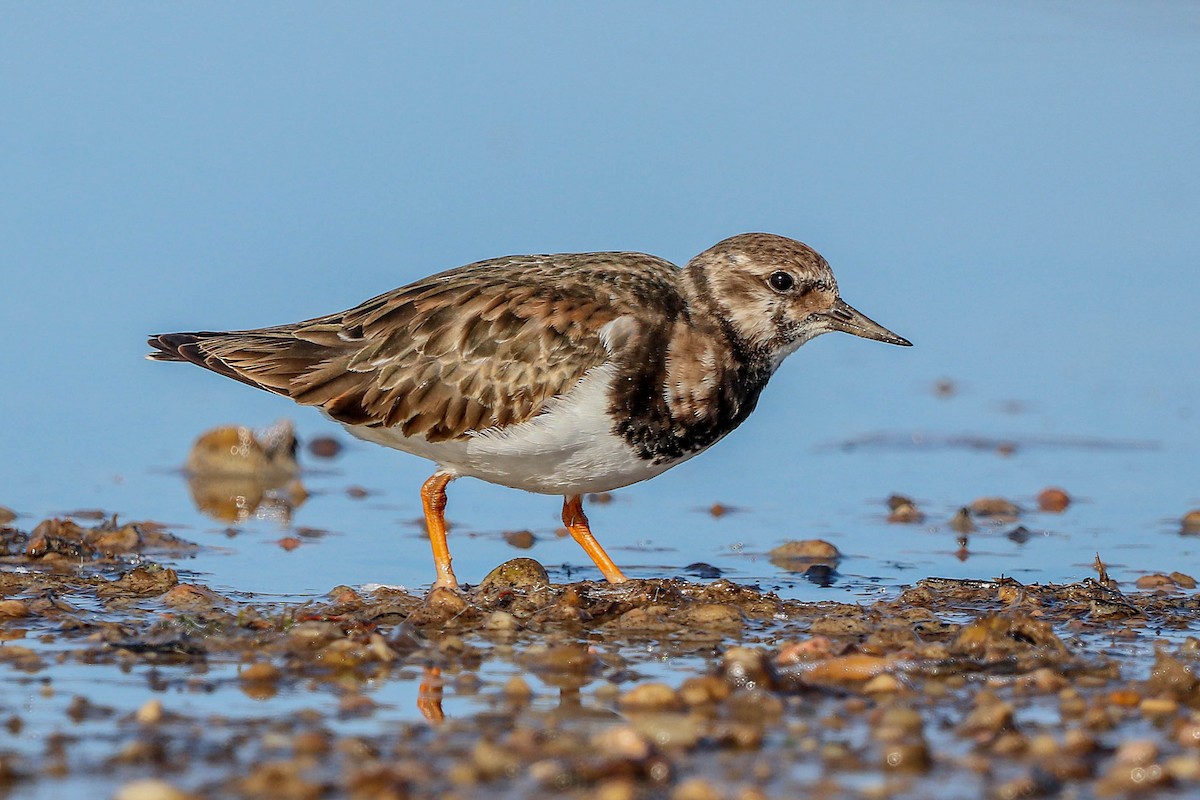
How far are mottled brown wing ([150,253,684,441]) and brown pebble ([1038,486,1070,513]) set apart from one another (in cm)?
261

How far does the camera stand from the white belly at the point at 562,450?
662 cm

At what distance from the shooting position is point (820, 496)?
891cm

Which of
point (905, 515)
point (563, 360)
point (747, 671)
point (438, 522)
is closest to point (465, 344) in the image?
point (563, 360)

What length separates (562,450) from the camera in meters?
6.69

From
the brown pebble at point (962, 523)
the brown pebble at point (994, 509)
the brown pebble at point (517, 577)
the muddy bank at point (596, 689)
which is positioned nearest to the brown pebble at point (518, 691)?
the muddy bank at point (596, 689)

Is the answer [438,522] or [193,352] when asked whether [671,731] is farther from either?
[193,352]

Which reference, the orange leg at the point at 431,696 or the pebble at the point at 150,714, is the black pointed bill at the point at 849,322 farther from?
the pebble at the point at 150,714

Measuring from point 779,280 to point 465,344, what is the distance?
138cm

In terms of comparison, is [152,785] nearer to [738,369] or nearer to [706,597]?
[706,597]

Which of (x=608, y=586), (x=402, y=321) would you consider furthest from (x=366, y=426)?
(x=608, y=586)

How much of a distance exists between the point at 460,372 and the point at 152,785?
333cm

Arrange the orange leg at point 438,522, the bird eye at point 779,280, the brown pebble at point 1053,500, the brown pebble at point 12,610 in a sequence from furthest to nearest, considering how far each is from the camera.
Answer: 1. the brown pebble at point 1053,500
2. the bird eye at point 779,280
3. the orange leg at point 438,522
4. the brown pebble at point 12,610

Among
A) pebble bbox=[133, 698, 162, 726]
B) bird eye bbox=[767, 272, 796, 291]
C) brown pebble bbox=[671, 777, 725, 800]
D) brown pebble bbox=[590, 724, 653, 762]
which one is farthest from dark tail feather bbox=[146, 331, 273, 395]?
brown pebble bbox=[671, 777, 725, 800]

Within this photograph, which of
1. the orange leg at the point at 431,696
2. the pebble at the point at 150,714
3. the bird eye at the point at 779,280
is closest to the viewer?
the pebble at the point at 150,714
